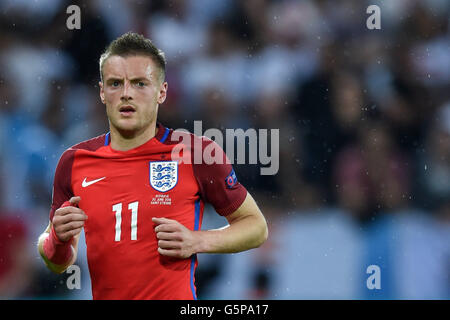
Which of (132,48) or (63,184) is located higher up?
(132,48)

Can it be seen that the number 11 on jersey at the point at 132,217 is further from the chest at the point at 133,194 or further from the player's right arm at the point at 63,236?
the player's right arm at the point at 63,236

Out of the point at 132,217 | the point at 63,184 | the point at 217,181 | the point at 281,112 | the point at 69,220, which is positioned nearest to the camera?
the point at 69,220

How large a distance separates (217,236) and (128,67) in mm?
881

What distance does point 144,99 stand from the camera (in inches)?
114

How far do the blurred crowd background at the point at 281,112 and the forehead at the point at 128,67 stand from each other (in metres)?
2.21

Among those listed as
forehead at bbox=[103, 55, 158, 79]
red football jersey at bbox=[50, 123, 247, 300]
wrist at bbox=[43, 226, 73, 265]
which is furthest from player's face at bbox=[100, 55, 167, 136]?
wrist at bbox=[43, 226, 73, 265]

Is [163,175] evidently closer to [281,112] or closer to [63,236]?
[63,236]

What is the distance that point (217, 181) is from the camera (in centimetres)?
289

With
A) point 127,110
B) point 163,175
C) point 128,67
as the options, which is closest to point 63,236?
point 163,175

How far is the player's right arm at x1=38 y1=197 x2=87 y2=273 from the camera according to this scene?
8.36 ft

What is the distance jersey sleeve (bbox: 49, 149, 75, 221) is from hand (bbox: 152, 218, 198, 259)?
2.01 feet

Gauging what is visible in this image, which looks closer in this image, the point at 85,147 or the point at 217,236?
the point at 217,236

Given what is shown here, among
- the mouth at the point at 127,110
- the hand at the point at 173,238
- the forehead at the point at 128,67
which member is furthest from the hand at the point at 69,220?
the forehead at the point at 128,67
